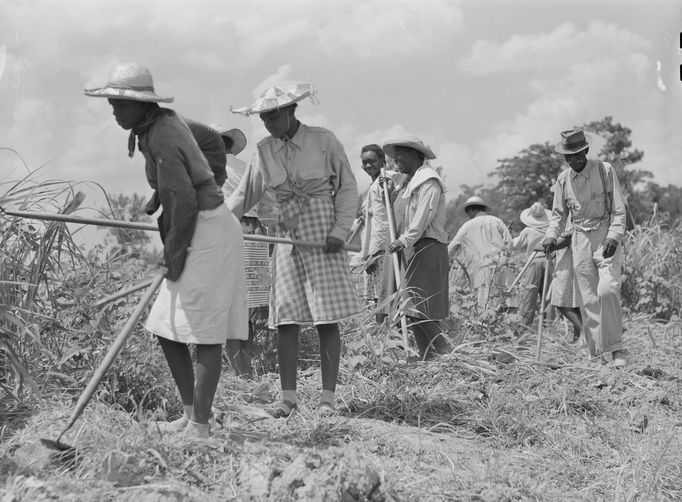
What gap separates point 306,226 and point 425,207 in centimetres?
143

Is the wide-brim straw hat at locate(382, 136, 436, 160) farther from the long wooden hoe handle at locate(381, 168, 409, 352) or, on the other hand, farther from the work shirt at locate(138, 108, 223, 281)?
the work shirt at locate(138, 108, 223, 281)

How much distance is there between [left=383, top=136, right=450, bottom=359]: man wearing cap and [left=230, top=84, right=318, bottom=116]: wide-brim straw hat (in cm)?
159

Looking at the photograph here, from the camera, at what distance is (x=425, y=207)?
18.7ft

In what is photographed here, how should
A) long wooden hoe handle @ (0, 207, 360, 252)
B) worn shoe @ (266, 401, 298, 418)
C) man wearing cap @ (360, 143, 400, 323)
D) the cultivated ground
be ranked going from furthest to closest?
1. man wearing cap @ (360, 143, 400, 323)
2. worn shoe @ (266, 401, 298, 418)
3. long wooden hoe handle @ (0, 207, 360, 252)
4. the cultivated ground

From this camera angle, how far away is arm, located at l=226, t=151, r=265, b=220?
4543 millimetres

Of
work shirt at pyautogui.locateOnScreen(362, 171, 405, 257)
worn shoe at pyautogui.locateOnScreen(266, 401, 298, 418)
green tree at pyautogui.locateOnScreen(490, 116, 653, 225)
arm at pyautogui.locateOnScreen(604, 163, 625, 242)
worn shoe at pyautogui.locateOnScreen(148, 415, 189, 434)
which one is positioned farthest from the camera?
green tree at pyautogui.locateOnScreen(490, 116, 653, 225)

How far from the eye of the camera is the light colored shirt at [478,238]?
8.28m

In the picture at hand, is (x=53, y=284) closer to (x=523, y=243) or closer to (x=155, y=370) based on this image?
(x=155, y=370)

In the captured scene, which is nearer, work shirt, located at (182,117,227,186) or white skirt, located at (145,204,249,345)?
white skirt, located at (145,204,249,345)

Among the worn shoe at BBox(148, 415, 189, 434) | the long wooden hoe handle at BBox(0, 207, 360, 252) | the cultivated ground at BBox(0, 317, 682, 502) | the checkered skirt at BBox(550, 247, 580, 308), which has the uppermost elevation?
the long wooden hoe handle at BBox(0, 207, 360, 252)

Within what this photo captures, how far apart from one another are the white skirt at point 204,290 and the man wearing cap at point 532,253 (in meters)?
5.03

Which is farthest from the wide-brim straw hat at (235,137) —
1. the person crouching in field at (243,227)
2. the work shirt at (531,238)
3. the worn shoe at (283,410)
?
the work shirt at (531,238)

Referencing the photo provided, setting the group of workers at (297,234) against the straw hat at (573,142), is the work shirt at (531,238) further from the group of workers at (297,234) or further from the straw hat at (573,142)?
the straw hat at (573,142)

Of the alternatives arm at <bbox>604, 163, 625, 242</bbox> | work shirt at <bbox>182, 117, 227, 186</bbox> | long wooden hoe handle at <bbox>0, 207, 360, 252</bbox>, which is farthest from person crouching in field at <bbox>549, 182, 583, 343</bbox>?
work shirt at <bbox>182, 117, 227, 186</bbox>
